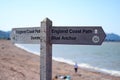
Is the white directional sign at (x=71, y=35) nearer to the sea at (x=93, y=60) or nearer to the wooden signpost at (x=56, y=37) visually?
the wooden signpost at (x=56, y=37)

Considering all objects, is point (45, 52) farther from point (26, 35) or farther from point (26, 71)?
point (26, 71)

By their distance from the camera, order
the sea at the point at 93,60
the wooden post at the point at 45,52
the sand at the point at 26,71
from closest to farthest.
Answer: the wooden post at the point at 45,52 → the sand at the point at 26,71 → the sea at the point at 93,60

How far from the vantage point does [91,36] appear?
4770mm

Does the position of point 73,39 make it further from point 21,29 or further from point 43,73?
point 21,29

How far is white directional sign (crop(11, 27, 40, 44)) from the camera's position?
5.17m

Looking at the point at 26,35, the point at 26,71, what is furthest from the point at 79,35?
the point at 26,71

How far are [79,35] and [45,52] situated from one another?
764 mm

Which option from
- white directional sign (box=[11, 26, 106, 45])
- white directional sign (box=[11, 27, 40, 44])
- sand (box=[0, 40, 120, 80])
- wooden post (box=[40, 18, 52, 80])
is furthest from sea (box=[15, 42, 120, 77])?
wooden post (box=[40, 18, 52, 80])

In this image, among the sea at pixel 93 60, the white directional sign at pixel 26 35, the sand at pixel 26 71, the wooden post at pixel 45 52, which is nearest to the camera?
the wooden post at pixel 45 52

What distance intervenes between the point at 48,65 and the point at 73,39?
726 millimetres

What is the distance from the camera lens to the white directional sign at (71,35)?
186 inches

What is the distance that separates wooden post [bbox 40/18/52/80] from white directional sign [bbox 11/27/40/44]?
0.19 meters

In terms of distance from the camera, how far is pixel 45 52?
4.91 m

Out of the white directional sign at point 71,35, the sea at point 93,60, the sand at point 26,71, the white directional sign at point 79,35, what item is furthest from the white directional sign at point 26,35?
the sea at point 93,60
